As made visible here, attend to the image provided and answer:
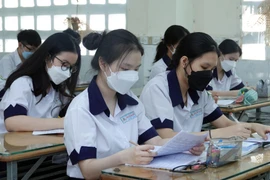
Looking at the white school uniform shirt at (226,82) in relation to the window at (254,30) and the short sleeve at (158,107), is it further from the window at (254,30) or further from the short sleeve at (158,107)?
the short sleeve at (158,107)

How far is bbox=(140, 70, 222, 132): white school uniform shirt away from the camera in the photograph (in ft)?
8.07

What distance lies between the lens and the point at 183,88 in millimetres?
2562

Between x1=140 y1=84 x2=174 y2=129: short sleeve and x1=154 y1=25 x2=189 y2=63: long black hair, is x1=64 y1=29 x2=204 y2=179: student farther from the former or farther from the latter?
x1=154 y1=25 x2=189 y2=63: long black hair

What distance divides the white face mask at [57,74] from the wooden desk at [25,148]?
0.44m

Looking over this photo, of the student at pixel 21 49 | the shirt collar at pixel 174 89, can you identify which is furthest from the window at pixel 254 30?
the shirt collar at pixel 174 89

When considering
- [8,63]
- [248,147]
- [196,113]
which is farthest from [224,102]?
[8,63]

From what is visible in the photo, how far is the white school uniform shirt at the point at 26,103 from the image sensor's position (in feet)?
8.41

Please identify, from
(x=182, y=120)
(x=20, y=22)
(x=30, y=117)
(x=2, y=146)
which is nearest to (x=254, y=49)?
(x=20, y=22)

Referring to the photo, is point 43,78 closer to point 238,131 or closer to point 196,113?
point 196,113

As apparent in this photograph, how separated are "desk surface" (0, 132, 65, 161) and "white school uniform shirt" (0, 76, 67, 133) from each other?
6.9 inches

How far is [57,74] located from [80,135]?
94 centimetres

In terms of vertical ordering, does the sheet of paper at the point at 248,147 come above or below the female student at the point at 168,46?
below

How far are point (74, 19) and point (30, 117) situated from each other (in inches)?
147

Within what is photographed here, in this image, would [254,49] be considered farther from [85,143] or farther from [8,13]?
[85,143]
